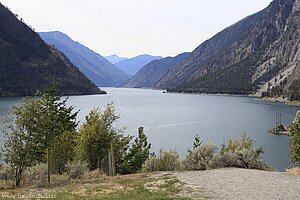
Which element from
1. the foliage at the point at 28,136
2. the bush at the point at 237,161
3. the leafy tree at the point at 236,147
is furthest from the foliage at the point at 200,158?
the foliage at the point at 28,136

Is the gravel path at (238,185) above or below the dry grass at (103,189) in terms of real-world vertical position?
above

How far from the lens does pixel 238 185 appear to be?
49.7 feet

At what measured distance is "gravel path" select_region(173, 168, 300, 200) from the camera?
531 inches

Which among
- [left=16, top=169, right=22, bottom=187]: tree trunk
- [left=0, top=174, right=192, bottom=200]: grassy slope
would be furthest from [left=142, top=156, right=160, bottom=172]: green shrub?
[left=16, top=169, right=22, bottom=187]: tree trunk

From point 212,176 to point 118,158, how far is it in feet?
42.7

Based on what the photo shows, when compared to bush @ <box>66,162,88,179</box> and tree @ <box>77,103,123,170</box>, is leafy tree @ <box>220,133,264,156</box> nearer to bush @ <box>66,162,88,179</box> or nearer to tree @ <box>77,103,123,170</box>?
tree @ <box>77,103,123,170</box>

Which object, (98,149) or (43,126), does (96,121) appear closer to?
(98,149)

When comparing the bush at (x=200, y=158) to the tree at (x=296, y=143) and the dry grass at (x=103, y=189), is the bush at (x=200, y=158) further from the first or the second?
the tree at (x=296, y=143)

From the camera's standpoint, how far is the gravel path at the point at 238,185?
13.5 m

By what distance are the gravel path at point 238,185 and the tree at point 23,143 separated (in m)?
7.20

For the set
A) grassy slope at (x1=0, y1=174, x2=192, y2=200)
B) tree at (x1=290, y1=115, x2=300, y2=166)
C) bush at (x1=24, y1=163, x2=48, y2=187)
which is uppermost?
tree at (x1=290, y1=115, x2=300, y2=166)

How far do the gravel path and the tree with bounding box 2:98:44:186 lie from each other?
23.6 feet

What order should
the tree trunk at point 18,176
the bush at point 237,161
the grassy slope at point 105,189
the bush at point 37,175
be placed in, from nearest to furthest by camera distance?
1. the grassy slope at point 105,189
2. the bush at point 37,175
3. the tree trunk at point 18,176
4. the bush at point 237,161

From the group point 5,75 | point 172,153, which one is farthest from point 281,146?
point 5,75
